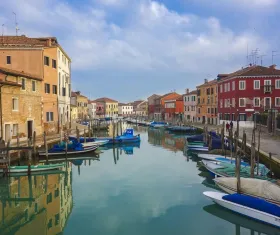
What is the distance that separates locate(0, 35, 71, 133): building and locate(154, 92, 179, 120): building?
54.8m

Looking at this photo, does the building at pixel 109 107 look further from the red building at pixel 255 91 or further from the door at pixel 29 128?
the door at pixel 29 128

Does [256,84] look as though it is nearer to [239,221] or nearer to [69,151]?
[69,151]

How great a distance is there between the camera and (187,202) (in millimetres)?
12719

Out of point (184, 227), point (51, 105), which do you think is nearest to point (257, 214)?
point (184, 227)

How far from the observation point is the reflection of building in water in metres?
10.3

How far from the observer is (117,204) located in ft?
40.9

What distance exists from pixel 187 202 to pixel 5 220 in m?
7.24

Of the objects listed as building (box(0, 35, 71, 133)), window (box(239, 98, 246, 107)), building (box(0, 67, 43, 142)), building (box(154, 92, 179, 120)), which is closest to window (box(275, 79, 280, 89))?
window (box(239, 98, 246, 107))

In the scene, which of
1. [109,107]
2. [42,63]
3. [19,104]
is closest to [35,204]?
[19,104]

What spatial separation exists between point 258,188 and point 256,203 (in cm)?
115

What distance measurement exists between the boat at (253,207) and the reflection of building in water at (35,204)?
6039 mm

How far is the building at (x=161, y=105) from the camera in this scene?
277 ft

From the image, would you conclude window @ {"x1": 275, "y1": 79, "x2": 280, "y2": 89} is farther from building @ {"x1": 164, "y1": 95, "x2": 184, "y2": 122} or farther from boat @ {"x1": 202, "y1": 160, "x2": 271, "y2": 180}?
building @ {"x1": 164, "y1": 95, "x2": 184, "y2": 122}

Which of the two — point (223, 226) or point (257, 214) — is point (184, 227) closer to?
point (223, 226)
